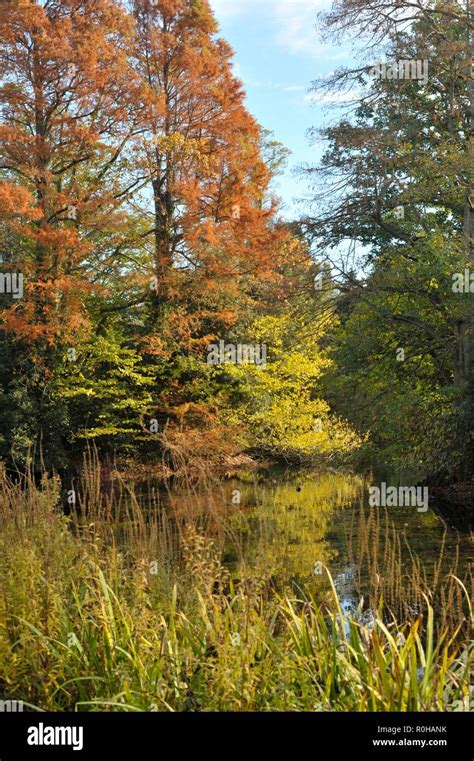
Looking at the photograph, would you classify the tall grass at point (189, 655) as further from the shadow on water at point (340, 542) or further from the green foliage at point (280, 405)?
the green foliage at point (280, 405)

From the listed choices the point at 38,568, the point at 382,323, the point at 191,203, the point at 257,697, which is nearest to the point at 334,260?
the point at 382,323

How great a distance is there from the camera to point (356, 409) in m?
18.7

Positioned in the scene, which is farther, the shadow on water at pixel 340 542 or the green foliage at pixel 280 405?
the green foliage at pixel 280 405

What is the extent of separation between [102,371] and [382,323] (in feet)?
28.2
